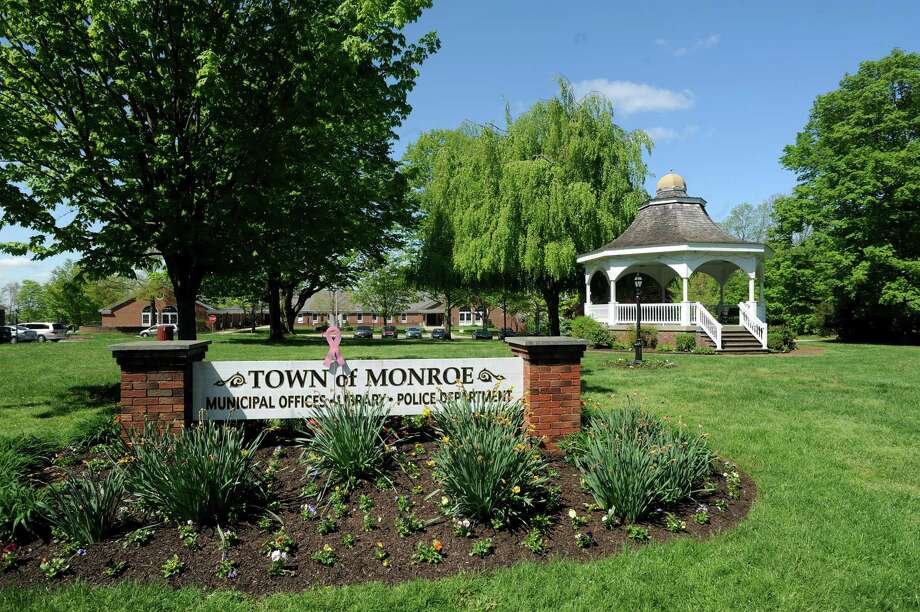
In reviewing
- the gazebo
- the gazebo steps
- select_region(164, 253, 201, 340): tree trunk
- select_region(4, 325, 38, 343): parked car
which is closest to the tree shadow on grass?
select_region(164, 253, 201, 340): tree trunk

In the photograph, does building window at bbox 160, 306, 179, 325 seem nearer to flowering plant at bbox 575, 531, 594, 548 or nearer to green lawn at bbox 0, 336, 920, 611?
green lawn at bbox 0, 336, 920, 611

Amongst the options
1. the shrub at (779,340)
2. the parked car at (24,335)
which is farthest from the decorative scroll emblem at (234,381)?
the parked car at (24,335)

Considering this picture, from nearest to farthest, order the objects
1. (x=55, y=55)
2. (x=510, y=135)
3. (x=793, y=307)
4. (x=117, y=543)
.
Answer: (x=117, y=543)
(x=55, y=55)
(x=510, y=135)
(x=793, y=307)

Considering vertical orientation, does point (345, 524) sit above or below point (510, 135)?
below

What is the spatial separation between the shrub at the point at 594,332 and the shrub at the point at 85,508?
1815cm

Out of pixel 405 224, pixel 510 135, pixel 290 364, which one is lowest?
pixel 290 364

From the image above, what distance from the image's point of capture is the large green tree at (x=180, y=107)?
27.8ft

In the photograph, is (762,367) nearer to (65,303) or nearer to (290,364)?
(290,364)

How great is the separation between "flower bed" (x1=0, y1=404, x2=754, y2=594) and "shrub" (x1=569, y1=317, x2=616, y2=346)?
15.9m

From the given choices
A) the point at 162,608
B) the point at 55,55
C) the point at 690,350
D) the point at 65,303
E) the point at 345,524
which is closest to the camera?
the point at 162,608

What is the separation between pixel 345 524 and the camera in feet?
14.3

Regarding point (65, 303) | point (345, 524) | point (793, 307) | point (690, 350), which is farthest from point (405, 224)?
point (65, 303)

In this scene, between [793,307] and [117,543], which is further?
[793,307]

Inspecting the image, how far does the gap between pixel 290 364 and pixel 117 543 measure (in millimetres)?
2279
